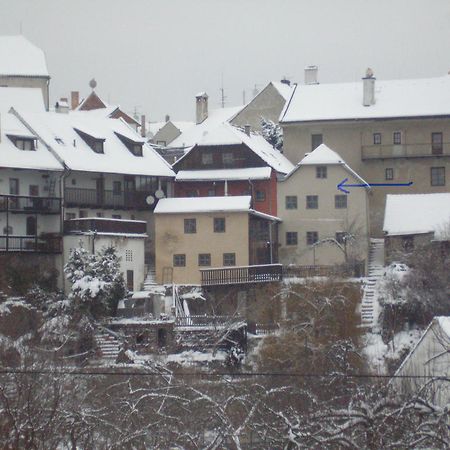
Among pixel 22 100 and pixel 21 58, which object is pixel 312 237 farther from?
pixel 21 58

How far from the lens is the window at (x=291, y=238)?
6862cm

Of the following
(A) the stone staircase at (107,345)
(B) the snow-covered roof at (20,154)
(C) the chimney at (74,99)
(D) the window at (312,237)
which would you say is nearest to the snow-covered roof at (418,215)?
(D) the window at (312,237)

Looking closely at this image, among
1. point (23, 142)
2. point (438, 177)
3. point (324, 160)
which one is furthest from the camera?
point (438, 177)

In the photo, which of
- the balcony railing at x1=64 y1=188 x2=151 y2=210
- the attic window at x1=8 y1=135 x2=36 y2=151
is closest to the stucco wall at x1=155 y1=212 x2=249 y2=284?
the balcony railing at x1=64 y1=188 x2=151 y2=210

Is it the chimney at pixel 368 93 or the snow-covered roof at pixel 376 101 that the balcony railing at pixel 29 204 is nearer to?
the snow-covered roof at pixel 376 101

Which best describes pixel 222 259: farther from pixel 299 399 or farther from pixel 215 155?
pixel 299 399

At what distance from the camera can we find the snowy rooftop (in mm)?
71688

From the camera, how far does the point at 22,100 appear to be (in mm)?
73312

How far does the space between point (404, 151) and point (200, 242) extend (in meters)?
15.6

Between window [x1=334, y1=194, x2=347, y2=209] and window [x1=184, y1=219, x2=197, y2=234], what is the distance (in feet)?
25.4

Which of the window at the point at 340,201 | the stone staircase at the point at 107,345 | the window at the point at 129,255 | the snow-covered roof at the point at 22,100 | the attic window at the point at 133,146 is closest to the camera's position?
the stone staircase at the point at 107,345

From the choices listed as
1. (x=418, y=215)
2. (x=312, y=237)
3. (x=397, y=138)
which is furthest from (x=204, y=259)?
(x=397, y=138)

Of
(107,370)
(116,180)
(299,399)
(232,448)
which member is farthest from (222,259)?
(232,448)

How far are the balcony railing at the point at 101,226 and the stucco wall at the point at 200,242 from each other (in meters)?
1.47
